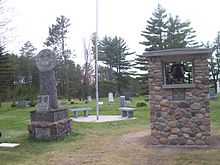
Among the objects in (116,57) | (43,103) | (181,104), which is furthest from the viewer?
(116,57)

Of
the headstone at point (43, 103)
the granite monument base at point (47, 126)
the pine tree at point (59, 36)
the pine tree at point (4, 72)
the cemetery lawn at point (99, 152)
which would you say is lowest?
the cemetery lawn at point (99, 152)

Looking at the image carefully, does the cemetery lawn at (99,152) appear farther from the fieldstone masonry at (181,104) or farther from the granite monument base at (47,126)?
the fieldstone masonry at (181,104)

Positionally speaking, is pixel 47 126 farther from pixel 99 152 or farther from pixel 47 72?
pixel 99 152

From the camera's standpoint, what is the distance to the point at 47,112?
10.4m

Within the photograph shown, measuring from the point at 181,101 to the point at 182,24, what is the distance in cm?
2937

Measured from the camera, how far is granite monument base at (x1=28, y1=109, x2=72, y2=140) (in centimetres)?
1014

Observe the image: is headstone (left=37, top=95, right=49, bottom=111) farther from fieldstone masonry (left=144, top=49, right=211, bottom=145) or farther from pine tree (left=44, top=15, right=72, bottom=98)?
pine tree (left=44, top=15, right=72, bottom=98)

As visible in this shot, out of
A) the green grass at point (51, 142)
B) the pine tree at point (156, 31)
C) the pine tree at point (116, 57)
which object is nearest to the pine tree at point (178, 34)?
the pine tree at point (156, 31)

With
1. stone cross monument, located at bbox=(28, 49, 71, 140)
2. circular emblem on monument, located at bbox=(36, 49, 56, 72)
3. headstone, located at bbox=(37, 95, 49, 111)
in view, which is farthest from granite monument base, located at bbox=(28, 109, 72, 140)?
circular emblem on monument, located at bbox=(36, 49, 56, 72)

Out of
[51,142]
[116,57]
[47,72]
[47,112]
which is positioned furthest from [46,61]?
[116,57]

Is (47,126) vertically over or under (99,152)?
over

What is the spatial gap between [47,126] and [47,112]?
44 centimetres

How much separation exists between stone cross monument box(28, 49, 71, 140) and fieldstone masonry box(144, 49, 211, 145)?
3.07 meters

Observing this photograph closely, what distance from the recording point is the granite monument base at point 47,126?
399 inches
